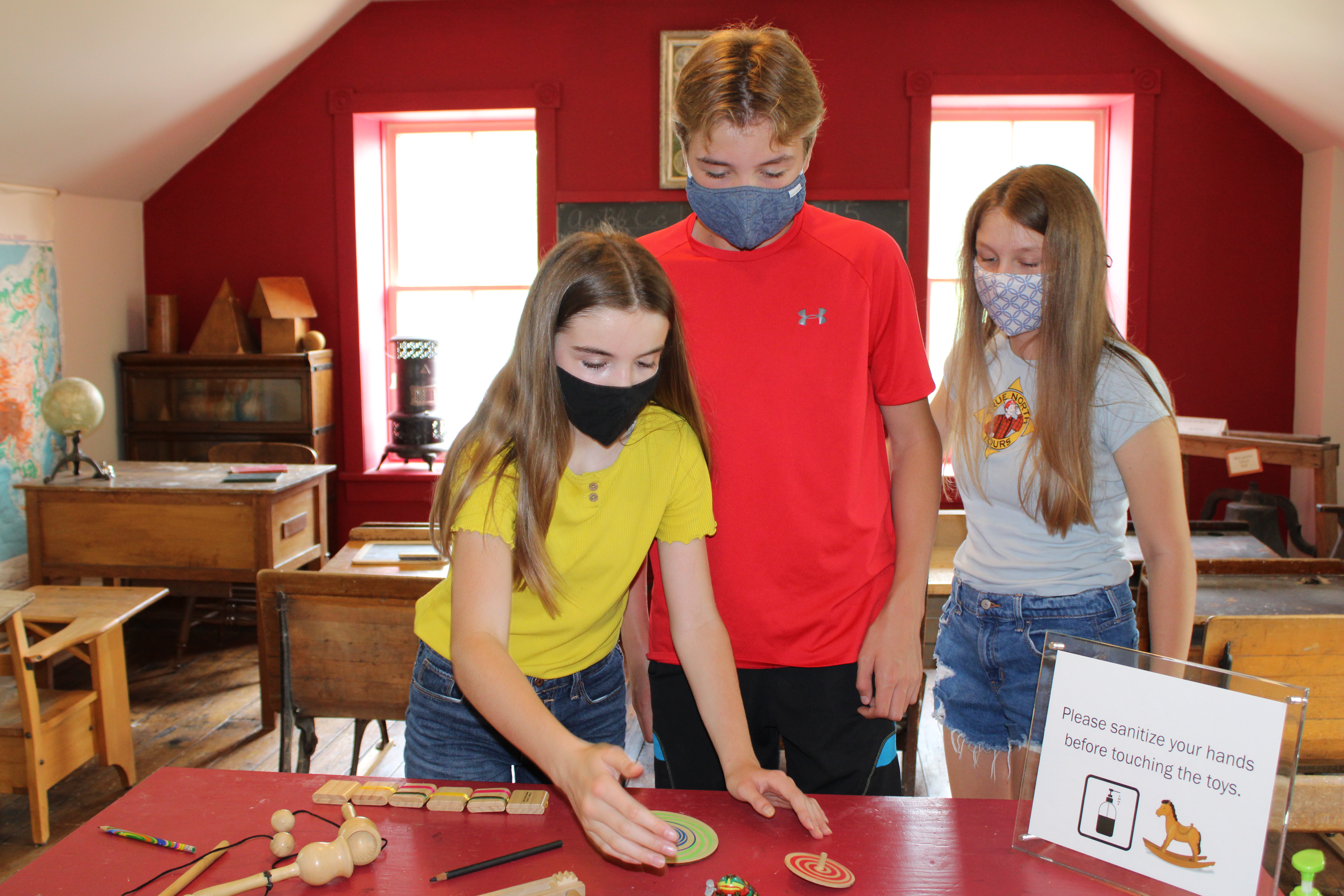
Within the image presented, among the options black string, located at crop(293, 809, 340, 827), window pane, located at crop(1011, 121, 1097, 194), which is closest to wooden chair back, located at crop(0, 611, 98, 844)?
black string, located at crop(293, 809, 340, 827)

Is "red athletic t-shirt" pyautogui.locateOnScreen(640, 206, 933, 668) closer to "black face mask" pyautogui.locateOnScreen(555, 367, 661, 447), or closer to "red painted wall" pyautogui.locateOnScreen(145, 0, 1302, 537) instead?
"black face mask" pyautogui.locateOnScreen(555, 367, 661, 447)

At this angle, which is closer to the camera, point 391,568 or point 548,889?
point 548,889

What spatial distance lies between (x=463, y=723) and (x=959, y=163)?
4802 millimetres

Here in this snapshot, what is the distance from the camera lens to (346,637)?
2.45 meters

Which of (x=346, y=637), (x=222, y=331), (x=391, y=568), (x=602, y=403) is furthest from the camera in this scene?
(x=222, y=331)

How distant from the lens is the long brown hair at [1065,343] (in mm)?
1541

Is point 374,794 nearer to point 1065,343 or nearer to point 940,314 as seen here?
point 1065,343

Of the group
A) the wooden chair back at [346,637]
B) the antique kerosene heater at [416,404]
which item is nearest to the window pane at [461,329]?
the antique kerosene heater at [416,404]

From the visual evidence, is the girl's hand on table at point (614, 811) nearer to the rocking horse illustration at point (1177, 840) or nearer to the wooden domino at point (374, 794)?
the wooden domino at point (374, 794)

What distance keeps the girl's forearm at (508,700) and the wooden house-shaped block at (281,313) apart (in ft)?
14.0

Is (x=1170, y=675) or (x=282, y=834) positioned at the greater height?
(x=1170, y=675)

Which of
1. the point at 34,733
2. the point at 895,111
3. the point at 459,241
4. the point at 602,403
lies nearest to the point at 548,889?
the point at 602,403

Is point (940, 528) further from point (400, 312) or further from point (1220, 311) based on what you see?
point (400, 312)

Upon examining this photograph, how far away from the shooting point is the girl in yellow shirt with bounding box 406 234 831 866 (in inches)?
48.8
